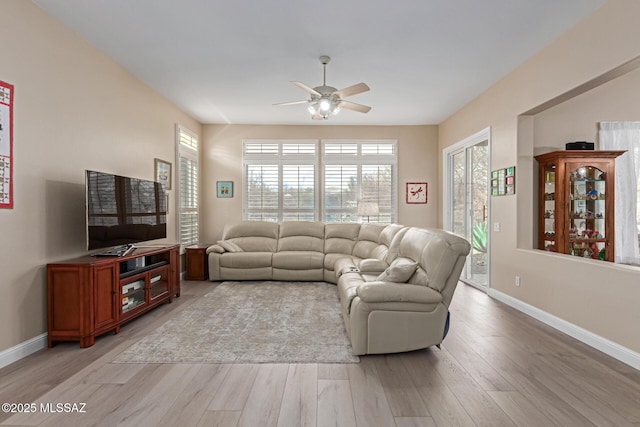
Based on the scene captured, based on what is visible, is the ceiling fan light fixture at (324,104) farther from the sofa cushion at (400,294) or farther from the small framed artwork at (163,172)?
the small framed artwork at (163,172)

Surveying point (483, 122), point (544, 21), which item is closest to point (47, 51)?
point (544, 21)

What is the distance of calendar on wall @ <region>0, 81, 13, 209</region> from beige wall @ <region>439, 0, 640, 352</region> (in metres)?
4.90

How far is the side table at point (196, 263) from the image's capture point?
5.45m

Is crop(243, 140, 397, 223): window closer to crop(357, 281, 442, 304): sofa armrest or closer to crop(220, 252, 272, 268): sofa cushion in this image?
crop(220, 252, 272, 268): sofa cushion

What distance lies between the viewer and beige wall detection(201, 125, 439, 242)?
6.42 m

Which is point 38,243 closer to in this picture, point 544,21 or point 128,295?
point 128,295

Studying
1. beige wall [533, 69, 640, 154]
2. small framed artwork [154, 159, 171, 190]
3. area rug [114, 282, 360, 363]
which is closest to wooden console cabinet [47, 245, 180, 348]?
area rug [114, 282, 360, 363]

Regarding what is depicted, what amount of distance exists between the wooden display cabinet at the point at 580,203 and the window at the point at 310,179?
2982 millimetres

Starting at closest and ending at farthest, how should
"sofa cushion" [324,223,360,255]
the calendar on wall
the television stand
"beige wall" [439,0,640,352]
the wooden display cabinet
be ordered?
the calendar on wall < "beige wall" [439,0,640,352] < the television stand < the wooden display cabinet < "sofa cushion" [324,223,360,255]

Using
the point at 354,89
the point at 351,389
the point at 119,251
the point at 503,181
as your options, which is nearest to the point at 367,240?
the point at 503,181

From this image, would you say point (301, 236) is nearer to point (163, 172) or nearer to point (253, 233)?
point (253, 233)

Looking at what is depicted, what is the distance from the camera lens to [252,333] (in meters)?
3.08

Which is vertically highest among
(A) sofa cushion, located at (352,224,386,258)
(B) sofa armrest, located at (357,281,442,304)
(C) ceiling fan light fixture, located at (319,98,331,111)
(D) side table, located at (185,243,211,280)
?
(C) ceiling fan light fixture, located at (319,98,331,111)

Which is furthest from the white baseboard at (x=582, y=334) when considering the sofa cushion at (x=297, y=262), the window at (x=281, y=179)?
the window at (x=281, y=179)
